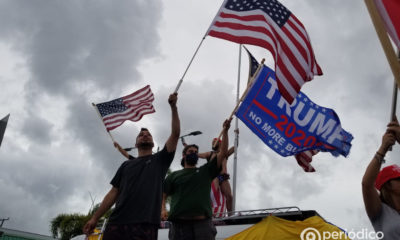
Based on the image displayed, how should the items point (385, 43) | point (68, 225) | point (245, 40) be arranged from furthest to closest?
point (68, 225), point (245, 40), point (385, 43)

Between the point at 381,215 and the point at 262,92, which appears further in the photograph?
the point at 262,92

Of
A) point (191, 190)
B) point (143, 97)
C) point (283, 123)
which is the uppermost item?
point (143, 97)

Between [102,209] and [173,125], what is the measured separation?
1.06m

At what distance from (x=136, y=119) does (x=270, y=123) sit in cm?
321

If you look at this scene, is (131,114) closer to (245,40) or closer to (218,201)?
(218,201)

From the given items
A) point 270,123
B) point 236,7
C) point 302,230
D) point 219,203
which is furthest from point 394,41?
point 219,203

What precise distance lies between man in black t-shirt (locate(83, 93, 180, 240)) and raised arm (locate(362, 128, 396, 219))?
1776 millimetres

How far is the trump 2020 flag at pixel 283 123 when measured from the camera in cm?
722

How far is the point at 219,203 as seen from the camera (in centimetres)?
871

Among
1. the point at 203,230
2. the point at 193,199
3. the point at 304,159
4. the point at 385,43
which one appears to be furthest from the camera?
the point at 304,159

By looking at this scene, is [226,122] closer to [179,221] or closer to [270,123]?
[179,221]

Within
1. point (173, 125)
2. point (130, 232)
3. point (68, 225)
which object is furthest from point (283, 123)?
point (68, 225)

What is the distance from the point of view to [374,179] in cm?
229

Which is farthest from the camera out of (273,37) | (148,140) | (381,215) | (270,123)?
(270,123)
